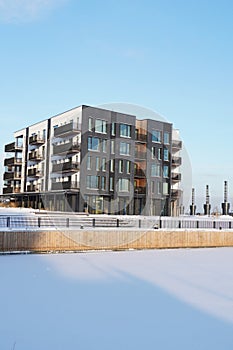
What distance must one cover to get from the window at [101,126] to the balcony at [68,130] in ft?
5.09

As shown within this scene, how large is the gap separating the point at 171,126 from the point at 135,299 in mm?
25749

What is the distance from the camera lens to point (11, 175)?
4162 centimetres

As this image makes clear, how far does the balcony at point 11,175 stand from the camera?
4081 centimetres

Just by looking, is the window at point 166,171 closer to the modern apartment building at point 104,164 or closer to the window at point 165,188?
the modern apartment building at point 104,164

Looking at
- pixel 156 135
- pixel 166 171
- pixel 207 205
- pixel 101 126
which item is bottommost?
pixel 207 205

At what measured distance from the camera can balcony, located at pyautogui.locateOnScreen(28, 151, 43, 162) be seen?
36.9m

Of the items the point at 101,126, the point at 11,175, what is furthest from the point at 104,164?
the point at 11,175

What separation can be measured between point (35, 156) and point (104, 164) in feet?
32.9

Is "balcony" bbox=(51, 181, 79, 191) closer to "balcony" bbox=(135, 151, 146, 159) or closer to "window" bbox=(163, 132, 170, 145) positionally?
"balcony" bbox=(135, 151, 146, 159)

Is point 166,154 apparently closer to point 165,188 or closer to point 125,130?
point 125,130

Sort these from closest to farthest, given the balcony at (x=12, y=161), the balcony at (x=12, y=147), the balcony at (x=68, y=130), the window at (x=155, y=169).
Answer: the window at (x=155, y=169) → the balcony at (x=68, y=130) → the balcony at (x=12, y=161) → the balcony at (x=12, y=147)

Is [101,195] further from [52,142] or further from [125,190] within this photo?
[52,142]

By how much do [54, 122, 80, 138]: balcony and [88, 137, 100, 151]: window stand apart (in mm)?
1397

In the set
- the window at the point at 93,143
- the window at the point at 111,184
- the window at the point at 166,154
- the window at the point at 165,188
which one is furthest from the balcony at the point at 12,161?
the window at the point at 165,188
